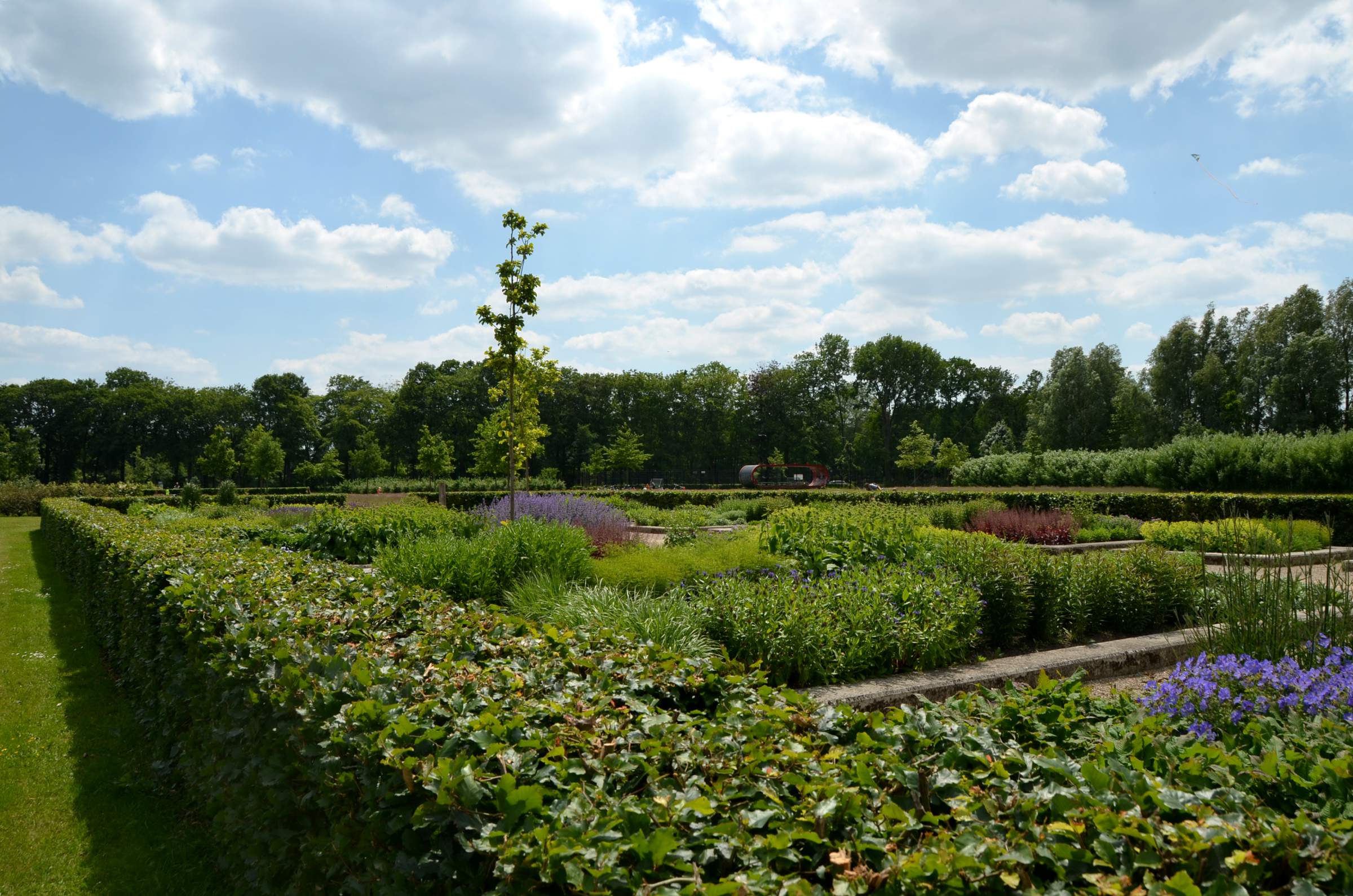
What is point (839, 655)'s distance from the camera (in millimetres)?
4727

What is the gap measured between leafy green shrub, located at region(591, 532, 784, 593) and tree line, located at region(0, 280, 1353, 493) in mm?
38562

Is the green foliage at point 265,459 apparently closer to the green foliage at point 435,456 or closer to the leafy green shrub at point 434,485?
the leafy green shrub at point 434,485

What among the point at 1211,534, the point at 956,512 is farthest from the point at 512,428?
the point at 1211,534

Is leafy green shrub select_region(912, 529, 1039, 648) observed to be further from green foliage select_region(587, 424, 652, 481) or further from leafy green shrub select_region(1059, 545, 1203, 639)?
green foliage select_region(587, 424, 652, 481)

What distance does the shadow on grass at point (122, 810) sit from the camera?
136 inches

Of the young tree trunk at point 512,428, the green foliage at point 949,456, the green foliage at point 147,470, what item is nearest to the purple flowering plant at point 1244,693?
the young tree trunk at point 512,428

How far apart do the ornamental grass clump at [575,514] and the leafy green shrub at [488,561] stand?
94.4 inches

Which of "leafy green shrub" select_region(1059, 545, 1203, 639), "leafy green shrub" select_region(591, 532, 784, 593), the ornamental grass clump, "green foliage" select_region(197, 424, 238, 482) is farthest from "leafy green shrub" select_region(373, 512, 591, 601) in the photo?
"green foliage" select_region(197, 424, 238, 482)

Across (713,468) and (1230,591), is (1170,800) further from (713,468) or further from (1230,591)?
(713,468)

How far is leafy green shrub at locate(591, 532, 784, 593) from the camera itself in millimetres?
6523

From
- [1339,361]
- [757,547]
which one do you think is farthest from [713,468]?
[757,547]

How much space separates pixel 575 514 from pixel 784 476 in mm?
41511

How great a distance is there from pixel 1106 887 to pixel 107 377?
87863 mm

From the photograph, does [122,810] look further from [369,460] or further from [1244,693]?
[369,460]
